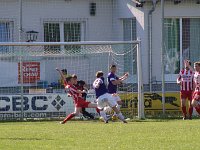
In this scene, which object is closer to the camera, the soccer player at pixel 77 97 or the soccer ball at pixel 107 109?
the soccer player at pixel 77 97

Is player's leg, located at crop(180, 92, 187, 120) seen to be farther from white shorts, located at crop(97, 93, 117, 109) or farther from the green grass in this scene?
the green grass

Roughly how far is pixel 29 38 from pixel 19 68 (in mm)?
3611

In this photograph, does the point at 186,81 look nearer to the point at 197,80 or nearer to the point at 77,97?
the point at 197,80

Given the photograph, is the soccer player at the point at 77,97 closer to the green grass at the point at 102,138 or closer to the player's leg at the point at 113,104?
the player's leg at the point at 113,104

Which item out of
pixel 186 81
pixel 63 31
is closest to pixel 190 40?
pixel 186 81

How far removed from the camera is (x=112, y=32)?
31641 millimetres

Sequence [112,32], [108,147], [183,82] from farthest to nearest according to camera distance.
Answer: [112,32] → [183,82] → [108,147]

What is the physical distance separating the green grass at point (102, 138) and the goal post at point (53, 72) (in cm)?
512

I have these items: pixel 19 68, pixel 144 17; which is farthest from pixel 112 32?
pixel 19 68

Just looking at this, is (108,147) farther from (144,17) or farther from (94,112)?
(144,17)

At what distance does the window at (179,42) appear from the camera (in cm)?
3027

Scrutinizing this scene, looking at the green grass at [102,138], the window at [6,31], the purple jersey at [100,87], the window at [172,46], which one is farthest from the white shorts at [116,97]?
the window at [6,31]

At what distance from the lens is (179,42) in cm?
3044

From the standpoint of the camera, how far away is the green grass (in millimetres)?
14891
